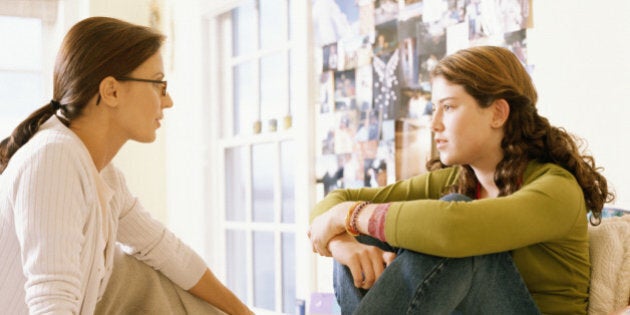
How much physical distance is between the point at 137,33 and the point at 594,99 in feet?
4.01

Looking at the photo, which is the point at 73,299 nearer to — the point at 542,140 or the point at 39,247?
the point at 39,247

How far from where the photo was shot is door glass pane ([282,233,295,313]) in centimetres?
354

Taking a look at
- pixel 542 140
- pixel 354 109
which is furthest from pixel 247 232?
pixel 542 140

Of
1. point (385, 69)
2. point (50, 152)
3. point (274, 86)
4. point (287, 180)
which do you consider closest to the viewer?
point (50, 152)

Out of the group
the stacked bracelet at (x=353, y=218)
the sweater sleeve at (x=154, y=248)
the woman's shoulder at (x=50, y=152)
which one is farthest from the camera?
the sweater sleeve at (x=154, y=248)

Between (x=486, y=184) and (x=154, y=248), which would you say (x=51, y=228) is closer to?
(x=154, y=248)

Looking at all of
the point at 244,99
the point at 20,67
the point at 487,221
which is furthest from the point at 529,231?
the point at 20,67

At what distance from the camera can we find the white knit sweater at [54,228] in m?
1.38

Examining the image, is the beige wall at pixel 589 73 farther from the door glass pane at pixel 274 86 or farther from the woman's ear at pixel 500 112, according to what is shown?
the door glass pane at pixel 274 86

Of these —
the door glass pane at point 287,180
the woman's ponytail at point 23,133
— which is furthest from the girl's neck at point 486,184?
the door glass pane at point 287,180

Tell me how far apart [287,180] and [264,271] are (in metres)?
0.57

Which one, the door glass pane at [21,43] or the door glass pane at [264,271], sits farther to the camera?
the door glass pane at [21,43]

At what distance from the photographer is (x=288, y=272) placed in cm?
359

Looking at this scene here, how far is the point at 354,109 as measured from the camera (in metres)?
2.96
